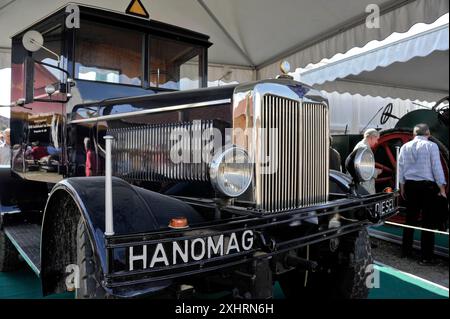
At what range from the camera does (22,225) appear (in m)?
3.19

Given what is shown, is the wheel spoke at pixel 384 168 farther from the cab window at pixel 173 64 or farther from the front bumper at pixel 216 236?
the front bumper at pixel 216 236

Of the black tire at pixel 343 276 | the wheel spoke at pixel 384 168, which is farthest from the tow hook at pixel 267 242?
the wheel spoke at pixel 384 168

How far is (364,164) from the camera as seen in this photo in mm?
2508

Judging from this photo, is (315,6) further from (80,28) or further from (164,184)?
(164,184)

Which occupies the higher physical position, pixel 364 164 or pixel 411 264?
pixel 364 164

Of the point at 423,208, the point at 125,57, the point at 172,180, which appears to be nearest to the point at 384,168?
the point at 423,208

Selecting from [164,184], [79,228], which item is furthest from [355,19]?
[79,228]

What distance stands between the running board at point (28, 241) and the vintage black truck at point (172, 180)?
0.05 feet

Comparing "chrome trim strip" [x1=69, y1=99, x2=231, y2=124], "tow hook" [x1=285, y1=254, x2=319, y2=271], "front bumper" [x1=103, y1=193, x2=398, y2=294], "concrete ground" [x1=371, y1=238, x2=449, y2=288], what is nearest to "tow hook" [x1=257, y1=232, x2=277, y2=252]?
"front bumper" [x1=103, y1=193, x2=398, y2=294]

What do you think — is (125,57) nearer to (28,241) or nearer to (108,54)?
(108,54)

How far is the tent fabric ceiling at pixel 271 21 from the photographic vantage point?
159 inches

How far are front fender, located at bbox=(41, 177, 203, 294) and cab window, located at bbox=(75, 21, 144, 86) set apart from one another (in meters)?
1.10

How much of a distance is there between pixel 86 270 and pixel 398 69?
24.8 ft
